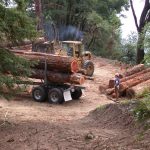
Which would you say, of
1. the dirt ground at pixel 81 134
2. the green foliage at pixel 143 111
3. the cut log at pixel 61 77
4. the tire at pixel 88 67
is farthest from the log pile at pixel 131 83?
the green foliage at pixel 143 111

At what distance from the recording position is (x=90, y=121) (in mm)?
12969

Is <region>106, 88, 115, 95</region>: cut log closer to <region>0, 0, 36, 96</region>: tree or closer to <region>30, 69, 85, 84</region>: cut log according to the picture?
<region>30, 69, 85, 84</region>: cut log

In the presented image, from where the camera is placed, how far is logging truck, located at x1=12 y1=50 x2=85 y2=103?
2030 centimetres

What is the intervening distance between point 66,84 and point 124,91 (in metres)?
3.29

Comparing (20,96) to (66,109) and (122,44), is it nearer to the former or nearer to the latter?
(66,109)

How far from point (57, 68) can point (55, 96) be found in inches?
50.9

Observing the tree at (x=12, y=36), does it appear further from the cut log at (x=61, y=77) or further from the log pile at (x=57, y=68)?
the cut log at (x=61, y=77)

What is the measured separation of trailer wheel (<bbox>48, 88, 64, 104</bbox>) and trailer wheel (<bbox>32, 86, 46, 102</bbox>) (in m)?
0.30

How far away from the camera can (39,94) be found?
2078 centimetres

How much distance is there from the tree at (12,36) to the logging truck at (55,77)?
292 inches

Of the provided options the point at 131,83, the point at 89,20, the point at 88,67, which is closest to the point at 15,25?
the point at 131,83

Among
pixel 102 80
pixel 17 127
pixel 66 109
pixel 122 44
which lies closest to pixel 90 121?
pixel 17 127

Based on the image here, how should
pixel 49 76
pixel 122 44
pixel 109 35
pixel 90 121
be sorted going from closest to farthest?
1. pixel 90 121
2. pixel 49 76
3. pixel 122 44
4. pixel 109 35

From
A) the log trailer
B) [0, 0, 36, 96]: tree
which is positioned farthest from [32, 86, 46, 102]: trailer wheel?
[0, 0, 36, 96]: tree
